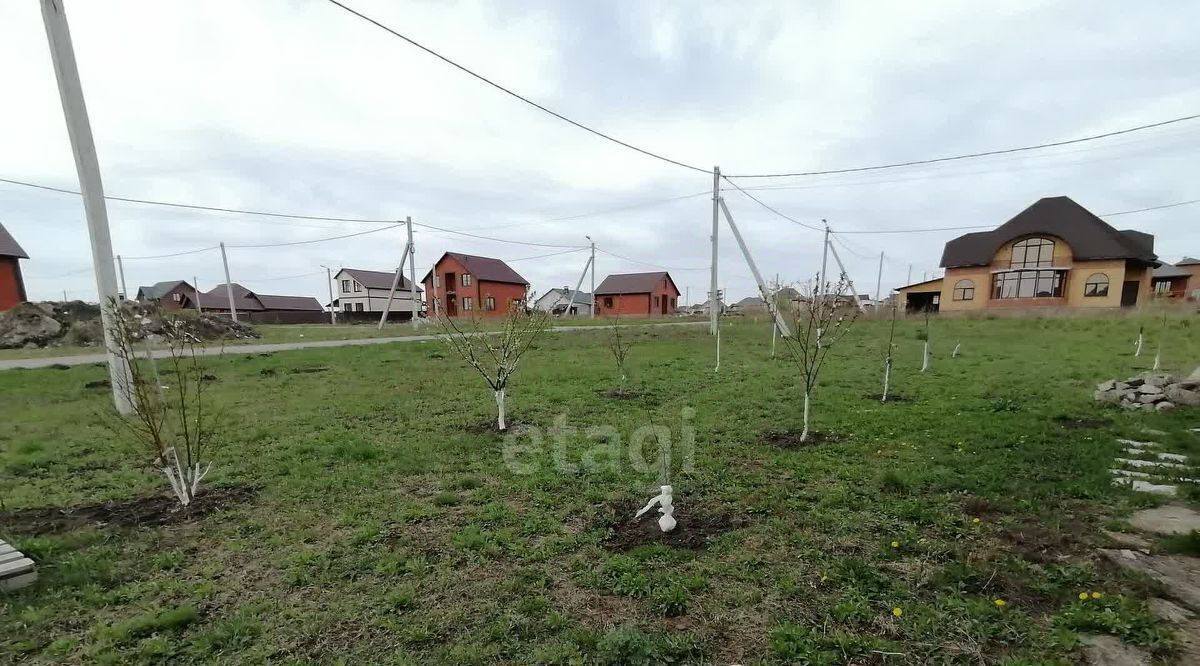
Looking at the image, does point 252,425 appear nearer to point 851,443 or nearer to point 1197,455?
point 851,443

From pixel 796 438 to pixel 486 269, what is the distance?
41.8 m

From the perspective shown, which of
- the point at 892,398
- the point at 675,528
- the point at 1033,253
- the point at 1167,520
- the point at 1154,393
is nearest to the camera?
the point at 1167,520

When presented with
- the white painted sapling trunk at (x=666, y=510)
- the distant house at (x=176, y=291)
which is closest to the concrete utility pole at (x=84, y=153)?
the white painted sapling trunk at (x=666, y=510)

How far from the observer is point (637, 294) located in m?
51.2

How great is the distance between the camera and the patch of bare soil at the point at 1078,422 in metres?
6.29

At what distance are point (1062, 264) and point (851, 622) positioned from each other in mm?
35860

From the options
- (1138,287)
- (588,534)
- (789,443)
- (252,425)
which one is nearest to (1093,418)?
(789,443)

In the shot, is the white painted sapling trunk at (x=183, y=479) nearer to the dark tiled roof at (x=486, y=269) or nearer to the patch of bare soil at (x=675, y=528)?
the patch of bare soil at (x=675, y=528)

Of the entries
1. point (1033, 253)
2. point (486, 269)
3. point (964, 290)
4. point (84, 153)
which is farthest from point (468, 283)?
point (1033, 253)

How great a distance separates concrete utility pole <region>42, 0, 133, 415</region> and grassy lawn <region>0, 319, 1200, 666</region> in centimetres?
200

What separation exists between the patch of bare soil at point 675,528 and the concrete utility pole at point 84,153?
23.7 ft

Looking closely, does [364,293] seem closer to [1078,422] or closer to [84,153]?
[84,153]

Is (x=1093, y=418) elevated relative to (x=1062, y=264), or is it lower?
lower

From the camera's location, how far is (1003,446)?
5590 mm
